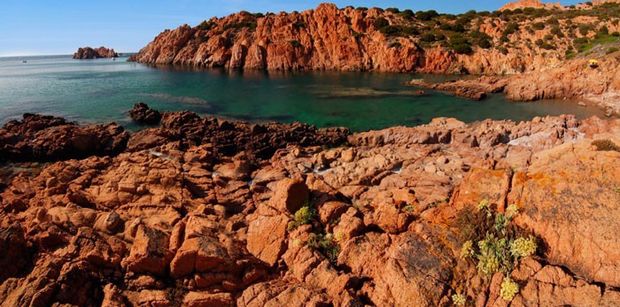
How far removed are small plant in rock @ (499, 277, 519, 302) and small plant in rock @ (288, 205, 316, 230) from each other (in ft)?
22.9

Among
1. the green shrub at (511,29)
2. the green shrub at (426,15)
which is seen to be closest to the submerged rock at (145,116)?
the green shrub at (511,29)

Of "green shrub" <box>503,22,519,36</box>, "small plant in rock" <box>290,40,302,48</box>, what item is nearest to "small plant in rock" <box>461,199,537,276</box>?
"green shrub" <box>503,22,519,36</box>

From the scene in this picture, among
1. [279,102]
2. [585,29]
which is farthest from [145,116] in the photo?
[585,29]

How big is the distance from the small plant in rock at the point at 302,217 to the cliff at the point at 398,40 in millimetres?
72280

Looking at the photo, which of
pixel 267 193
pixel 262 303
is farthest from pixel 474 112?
pixel 262 303

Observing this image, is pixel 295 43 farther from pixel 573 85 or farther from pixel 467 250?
pixel 467 250

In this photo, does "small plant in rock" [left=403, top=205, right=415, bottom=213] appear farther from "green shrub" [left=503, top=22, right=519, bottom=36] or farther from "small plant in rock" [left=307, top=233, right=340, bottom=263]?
"green shrub" [left=503, top=22, right=519, bottom=36]

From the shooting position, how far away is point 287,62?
93.9m

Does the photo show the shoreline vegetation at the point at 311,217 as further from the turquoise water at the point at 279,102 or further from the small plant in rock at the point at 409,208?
the turquoise water at the point at 279,102

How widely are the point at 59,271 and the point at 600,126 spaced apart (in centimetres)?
3348

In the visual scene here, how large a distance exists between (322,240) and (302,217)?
1.30 metres

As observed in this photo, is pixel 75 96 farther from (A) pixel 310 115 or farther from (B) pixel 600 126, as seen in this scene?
(B) pixel 600 126

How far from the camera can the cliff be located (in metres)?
77.2

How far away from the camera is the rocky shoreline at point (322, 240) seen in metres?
11.0
